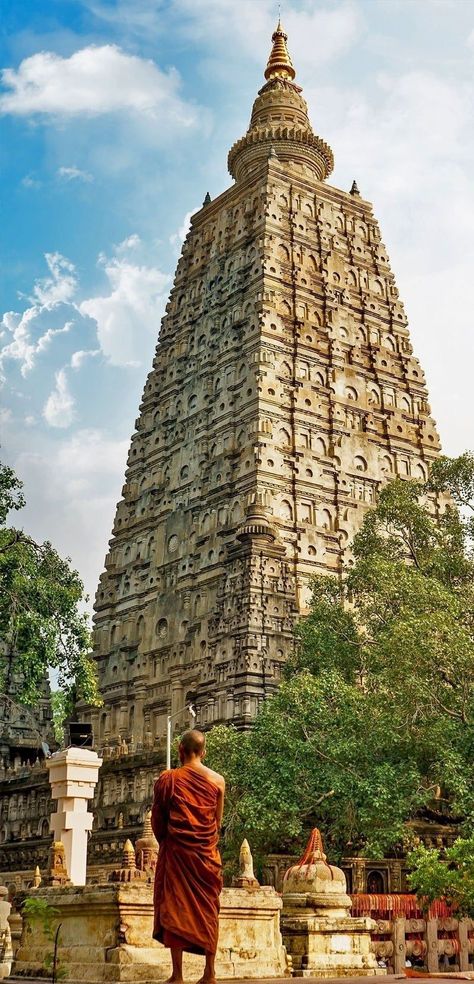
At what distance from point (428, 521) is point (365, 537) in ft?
8.64

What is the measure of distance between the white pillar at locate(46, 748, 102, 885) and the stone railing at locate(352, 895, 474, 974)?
627 centimetres

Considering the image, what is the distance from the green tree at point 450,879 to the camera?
24.7 meters

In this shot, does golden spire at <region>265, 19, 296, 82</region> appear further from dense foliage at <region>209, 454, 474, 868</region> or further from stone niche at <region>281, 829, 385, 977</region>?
stone niche at <region>281, 829, 385, 977</region>

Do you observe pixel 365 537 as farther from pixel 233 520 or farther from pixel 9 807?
A: pixel 9 807

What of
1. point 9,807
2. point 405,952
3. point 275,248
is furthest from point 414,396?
point 405,952

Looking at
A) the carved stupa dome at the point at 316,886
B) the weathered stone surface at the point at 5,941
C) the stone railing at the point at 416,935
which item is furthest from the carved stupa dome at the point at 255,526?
the carved stupa dome at the point at 316,886

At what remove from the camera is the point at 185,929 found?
11000 millimetres

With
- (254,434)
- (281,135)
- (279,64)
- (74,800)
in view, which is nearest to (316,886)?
(74,800)

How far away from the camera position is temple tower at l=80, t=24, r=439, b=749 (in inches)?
1908

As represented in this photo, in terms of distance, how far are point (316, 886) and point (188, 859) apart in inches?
276

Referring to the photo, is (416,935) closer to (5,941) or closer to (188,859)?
(5,941)

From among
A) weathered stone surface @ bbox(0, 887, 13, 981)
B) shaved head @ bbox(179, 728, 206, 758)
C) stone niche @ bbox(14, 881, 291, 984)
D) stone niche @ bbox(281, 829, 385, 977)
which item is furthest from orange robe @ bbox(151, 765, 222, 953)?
weathered stone surface @ bbox(0, 887, 13, 981)

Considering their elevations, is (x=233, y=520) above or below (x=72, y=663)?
above

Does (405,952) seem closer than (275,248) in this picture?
Yes
